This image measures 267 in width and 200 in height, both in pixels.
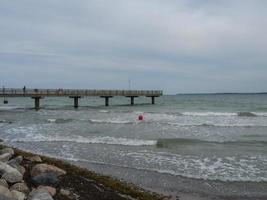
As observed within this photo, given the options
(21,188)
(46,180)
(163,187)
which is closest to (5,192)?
(21,188)

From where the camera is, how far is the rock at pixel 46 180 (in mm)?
8828

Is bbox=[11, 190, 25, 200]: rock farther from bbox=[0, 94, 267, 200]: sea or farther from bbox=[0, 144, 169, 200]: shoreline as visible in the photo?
bbox=[0, 94, 267, 200]: sea

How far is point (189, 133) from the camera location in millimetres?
Result: 25328

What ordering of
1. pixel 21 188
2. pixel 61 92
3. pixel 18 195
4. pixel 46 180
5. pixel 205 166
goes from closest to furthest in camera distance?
pixel 18 195, pixel 21 188, pixel 46 180, pixel 205 166, pixel 61 92

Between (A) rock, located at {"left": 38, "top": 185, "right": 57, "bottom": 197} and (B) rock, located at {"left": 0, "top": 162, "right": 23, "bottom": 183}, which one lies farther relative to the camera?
(B) rock, located at {"left": 0, "top": 162, "right": 23, "bottom": 183}

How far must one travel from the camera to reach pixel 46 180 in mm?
8867

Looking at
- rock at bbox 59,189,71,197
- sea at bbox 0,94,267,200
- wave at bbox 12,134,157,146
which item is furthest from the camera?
wave at bbox 12,134,157,146

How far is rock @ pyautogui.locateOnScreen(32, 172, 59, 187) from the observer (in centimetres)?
883

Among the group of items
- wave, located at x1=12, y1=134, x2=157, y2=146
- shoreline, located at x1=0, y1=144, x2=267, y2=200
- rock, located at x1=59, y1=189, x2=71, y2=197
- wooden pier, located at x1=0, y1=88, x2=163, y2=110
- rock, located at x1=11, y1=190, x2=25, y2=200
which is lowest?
wave, located at x1=12, y1=134, x2=157, y2=146

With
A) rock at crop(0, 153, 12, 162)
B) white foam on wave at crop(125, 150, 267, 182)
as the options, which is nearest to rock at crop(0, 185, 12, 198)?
rock at crop(0, 153, 12, 162)

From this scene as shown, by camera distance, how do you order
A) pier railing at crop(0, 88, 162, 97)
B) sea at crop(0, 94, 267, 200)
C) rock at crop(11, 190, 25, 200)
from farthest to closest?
pier railing at crop(0, 88, 162, 97) → sea at crop(0, 94, 267, 200) → rock at crop(11, 190, 25, 200)

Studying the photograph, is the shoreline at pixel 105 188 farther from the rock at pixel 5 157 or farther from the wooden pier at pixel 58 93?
the wooden pier at pixel 58 93

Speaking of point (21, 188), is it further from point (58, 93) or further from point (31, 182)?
point (58, 93)

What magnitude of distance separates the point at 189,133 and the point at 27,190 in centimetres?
1827
